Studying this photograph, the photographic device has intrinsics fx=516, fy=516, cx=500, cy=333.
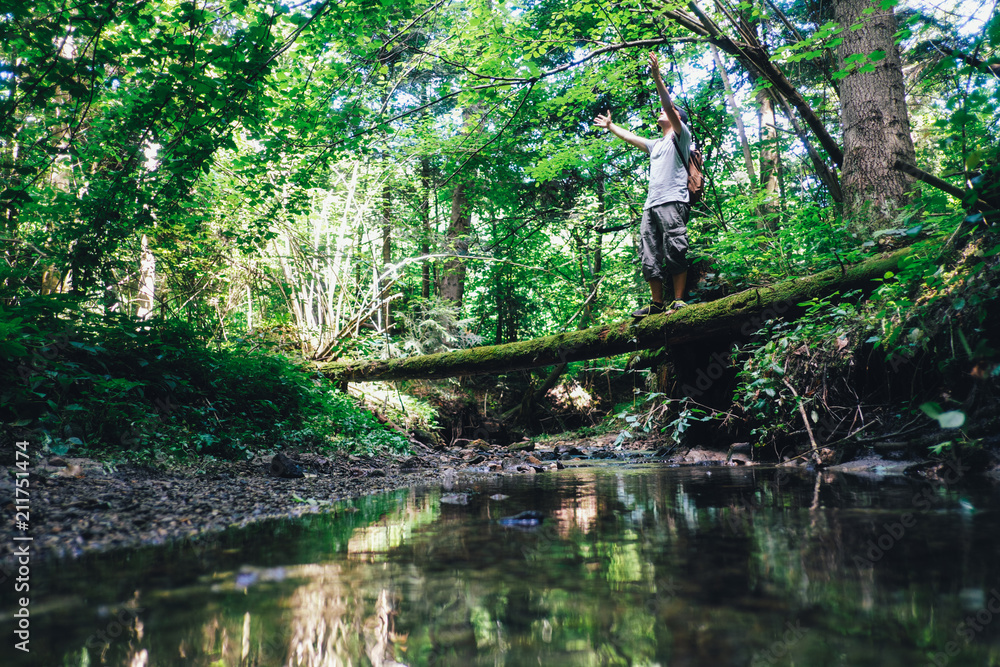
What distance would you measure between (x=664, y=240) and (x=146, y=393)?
5.12 meters

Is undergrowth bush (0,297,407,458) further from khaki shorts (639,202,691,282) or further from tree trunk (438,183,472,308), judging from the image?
tree trunk (438,183,472,308)

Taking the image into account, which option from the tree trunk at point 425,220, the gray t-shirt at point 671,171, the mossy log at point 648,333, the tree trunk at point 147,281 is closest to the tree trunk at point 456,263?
the tree trunk at point 425,220

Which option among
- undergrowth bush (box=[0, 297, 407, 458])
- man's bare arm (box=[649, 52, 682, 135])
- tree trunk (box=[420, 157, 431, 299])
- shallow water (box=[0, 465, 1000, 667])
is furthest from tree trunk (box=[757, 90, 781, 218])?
shallow water (box=[0, 465, 1000, 667])

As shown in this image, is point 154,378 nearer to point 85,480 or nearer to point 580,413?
point 85,480

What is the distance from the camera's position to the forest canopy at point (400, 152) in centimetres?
355

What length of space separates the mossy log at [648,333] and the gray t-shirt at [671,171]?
1.23 m

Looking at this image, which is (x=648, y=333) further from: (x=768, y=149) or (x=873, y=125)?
(x=768, y=149)

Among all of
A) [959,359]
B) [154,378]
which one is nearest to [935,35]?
[959,359]

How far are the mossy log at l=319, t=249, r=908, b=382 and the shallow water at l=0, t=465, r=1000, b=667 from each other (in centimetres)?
316

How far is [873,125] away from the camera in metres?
5.66

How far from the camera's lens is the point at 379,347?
30.2 feet

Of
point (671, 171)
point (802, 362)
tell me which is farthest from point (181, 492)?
point (671, 171)

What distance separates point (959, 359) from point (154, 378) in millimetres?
5702

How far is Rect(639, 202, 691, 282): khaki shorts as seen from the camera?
5.58 m
